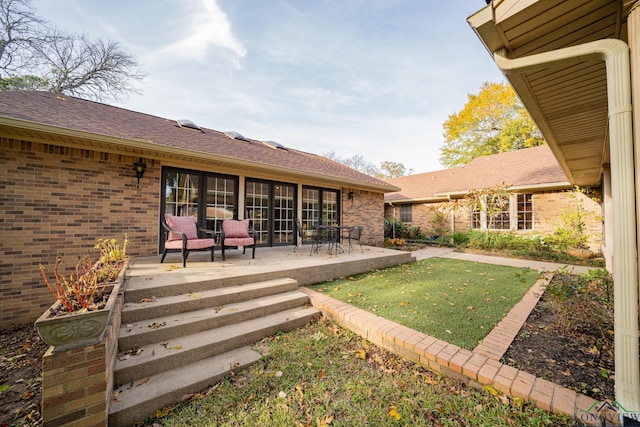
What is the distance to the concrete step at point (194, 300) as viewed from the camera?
9.11ft

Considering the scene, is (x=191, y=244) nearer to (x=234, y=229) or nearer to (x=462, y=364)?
(x=234, y=229)

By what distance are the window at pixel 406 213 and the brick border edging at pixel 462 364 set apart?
12195 mm

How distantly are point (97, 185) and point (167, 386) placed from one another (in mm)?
4620

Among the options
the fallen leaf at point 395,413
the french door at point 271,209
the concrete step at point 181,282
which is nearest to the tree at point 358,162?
the french door at point 271,209

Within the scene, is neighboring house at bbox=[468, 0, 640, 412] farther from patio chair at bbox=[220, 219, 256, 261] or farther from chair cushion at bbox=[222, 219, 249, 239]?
chair cushion at bbox=[222, 219, 249, 239]

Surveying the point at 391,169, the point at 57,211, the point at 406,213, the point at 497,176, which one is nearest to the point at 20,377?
the point at 57,211

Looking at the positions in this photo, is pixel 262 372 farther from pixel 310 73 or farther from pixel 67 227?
pixel 310 73

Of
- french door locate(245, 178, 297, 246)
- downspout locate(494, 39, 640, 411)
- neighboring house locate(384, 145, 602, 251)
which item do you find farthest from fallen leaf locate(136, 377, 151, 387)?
neighboring house locate(384, 145, 602, 251)

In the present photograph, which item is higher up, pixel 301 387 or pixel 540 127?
pixel 540 127

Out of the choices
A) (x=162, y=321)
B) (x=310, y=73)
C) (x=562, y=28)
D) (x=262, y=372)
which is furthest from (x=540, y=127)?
(x=310, y=73)

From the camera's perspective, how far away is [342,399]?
6.79 ft

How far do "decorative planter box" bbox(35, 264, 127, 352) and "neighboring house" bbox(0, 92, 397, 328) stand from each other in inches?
144

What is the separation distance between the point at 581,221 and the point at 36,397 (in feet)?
45.9

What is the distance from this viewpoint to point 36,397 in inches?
87.4
